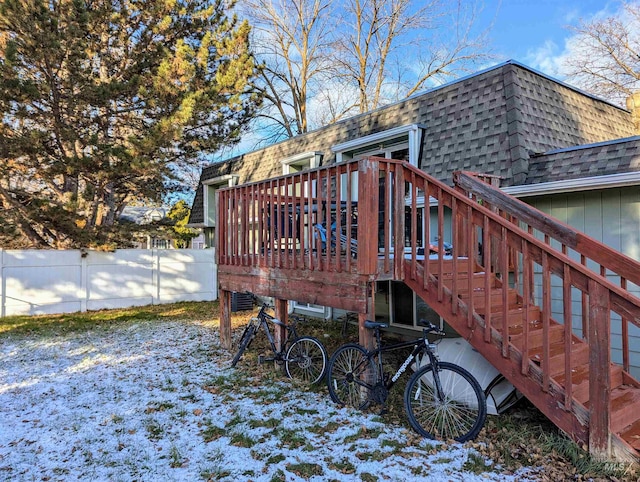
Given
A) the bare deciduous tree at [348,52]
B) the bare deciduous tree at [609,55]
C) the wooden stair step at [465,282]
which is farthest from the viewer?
the bare deciduous tree at [348,52]

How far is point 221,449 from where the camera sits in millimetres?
A: 3301

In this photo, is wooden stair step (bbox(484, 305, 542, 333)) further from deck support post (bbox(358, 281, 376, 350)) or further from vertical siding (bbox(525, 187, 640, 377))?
deck support post (bbox(358, 281, 376, 350))

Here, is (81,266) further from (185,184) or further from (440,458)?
(440,458)

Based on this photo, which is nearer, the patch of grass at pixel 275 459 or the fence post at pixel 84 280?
the patch of grass at pixel 275 459

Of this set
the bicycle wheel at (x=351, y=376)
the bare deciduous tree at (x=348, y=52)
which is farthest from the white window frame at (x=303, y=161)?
the bare deciduous tree at (x=348, y=52)

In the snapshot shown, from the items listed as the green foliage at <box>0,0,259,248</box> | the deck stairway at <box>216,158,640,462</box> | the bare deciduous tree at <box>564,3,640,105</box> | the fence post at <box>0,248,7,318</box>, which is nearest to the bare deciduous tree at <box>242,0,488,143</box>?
the bare deciduous tree at <box>564,3,640,105</box>

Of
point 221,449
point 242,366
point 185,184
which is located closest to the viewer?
point 221,449

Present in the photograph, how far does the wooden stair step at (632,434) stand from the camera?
9.00 feet

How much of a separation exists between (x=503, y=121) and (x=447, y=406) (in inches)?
145

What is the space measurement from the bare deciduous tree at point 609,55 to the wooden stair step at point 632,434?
13.8 m

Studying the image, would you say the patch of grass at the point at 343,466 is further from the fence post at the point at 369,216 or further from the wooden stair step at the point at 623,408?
the wooden stair step at the point at 623,408

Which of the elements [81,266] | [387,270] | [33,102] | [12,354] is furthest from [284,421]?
[33,102]

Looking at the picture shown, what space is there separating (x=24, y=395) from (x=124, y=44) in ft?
30.9

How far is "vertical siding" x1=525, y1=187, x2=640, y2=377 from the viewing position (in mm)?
4461
